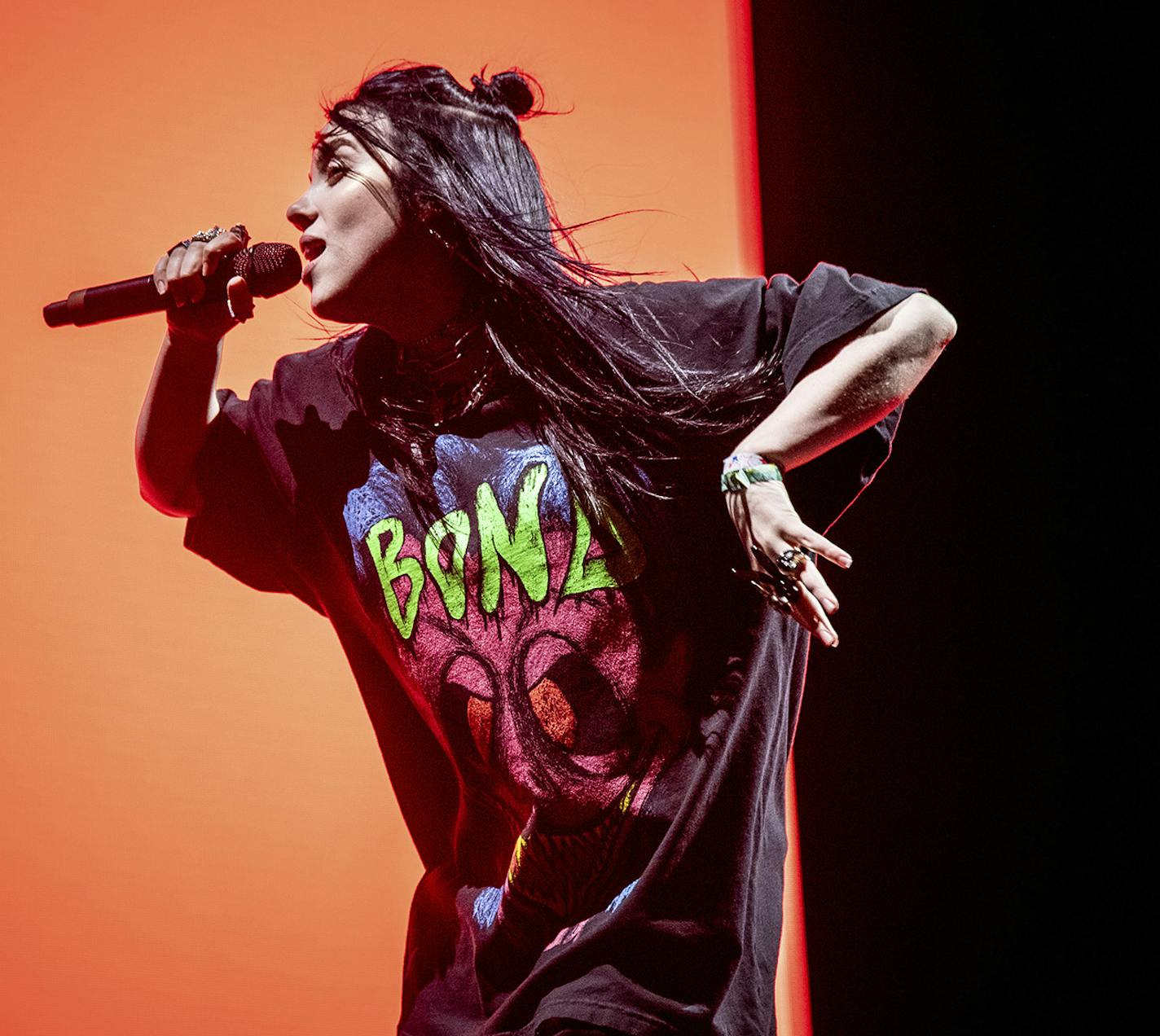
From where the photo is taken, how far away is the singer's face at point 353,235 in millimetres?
931

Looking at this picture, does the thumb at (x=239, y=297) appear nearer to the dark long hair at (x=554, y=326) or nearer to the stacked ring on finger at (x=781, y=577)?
the dark long hair at (x=554, y=326)

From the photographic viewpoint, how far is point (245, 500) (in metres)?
1.06

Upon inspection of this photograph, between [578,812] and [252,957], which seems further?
[252,957]

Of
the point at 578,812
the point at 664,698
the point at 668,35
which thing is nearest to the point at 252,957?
the point at 578,812

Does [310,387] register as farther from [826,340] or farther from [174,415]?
[826,340]

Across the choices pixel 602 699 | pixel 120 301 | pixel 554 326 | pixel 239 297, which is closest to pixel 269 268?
pixel 239 297

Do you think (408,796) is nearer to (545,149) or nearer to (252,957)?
(252,957)

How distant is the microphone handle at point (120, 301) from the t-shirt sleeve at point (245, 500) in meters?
0.15

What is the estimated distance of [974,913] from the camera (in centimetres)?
122

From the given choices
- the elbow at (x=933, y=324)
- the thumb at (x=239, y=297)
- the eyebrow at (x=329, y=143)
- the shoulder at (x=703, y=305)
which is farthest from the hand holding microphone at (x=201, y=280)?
the elbow at (x=933, y=324)

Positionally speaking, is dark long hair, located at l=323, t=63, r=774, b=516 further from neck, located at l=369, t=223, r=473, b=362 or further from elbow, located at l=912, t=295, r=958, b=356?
elbow, located at l=912, t=295, r=958, b=356

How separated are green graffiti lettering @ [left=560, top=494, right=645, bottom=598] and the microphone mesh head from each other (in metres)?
0.32

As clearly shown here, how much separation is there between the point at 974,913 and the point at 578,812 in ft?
1.95

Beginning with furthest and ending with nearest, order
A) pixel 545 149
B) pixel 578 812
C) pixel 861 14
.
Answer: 1. pixel 861 14
2. pixel 545 149
3. pixel 578 812
